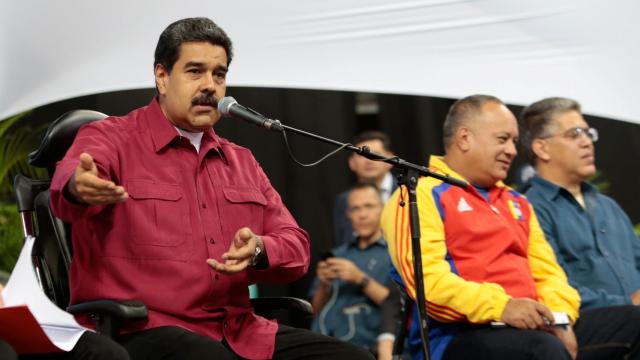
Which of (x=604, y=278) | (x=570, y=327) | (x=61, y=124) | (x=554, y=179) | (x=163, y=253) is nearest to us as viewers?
(x=163, y=253)

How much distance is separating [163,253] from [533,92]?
2.09 metres

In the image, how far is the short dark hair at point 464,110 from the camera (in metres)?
3.72

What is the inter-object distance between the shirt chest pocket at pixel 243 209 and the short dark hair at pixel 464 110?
1091 mm

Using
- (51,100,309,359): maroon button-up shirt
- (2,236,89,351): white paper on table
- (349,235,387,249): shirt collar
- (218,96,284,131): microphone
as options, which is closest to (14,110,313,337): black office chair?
(51,100,309,359): maroon button-up shirt

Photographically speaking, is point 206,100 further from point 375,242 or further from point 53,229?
point 375,242

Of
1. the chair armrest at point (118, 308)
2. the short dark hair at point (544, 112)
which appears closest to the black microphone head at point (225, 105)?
the chair armrest at point (118, 308)

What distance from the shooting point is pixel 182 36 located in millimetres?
2883

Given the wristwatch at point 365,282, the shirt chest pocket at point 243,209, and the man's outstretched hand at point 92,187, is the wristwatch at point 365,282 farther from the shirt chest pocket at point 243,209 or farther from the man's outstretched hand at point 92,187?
the man's outstretched hand at point 92,187

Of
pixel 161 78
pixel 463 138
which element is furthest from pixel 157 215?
pixel 463 138

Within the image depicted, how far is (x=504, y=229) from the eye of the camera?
351 centimetres

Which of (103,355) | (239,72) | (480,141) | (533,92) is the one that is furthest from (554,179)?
(103,355)

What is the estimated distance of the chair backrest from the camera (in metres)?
2.91

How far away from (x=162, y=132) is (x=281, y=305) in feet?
2.28

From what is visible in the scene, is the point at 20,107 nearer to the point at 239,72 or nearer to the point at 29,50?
the point at 29,50
